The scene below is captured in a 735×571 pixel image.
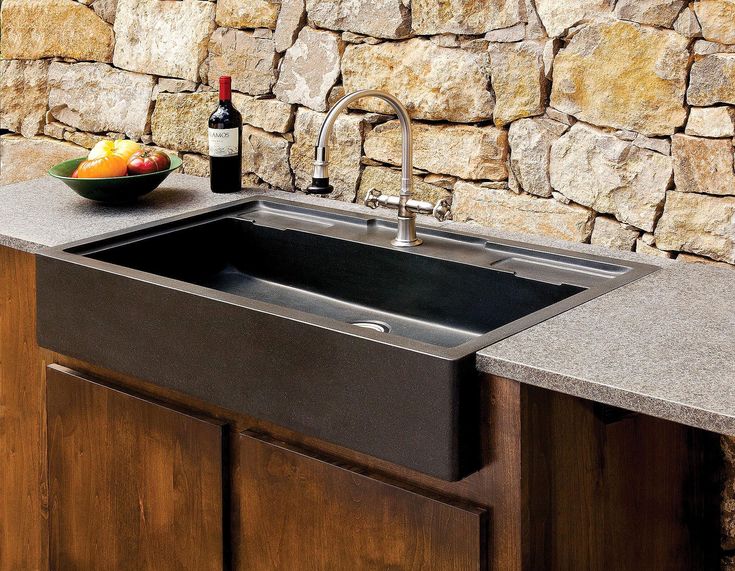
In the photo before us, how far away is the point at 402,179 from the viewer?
196 cm

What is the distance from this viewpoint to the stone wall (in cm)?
184

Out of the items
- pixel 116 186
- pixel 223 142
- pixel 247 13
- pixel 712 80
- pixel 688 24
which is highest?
pixel 247 13

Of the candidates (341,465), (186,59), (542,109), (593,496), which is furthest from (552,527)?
(186,59)

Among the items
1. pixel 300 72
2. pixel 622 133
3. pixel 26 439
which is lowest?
pixel 26 439

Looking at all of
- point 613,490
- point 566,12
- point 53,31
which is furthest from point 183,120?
point 613,490

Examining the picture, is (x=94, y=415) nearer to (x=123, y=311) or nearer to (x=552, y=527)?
(x=123, y=311)

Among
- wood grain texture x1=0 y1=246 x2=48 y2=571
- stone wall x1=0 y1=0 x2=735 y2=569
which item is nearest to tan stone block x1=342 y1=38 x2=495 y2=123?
stone wall x1=0 y1=0 x2=735 y2=569

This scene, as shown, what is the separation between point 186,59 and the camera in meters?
2.66

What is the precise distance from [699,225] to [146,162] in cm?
128

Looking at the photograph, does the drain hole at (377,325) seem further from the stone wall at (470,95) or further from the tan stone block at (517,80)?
the tan stone block at (517,80)

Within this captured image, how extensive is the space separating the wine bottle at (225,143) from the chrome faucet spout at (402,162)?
0.46m

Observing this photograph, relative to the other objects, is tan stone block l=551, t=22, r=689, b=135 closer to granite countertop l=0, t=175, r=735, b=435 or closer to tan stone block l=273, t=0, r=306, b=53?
granite countertop l=0, t=175, r=735, b=435

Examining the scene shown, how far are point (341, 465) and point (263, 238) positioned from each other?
79 centimetres

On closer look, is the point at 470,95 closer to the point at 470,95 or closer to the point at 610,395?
the point at 470,95
